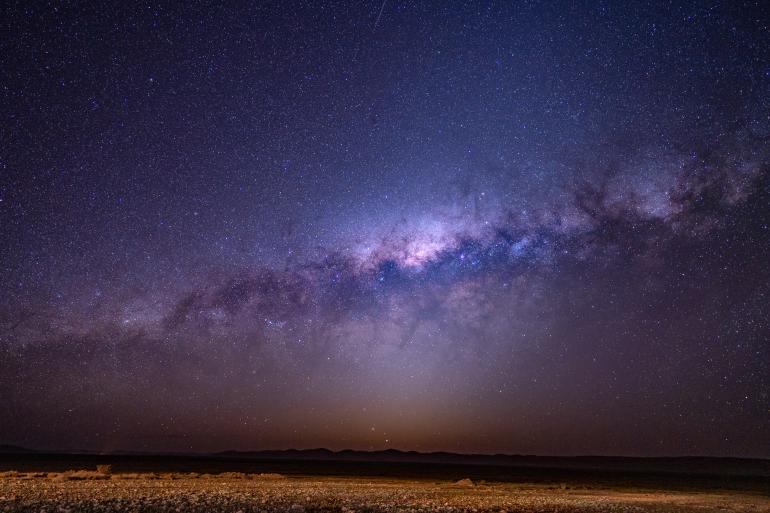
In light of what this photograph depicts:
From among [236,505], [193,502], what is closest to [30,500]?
[193,502]

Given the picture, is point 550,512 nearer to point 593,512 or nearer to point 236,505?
point 593,512

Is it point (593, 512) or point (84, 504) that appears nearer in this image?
point (84, 504)

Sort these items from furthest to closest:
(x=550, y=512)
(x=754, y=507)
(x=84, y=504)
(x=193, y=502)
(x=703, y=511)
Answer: (x=754, y=507) < (x=703, y=511) < (x=550, y=512) < (x=193, y=502) < (x=84, y=504)

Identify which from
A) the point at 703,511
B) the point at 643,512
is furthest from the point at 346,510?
the point at 703,511

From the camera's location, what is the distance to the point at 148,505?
1911 cm

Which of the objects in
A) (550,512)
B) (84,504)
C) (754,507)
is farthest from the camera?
(754,507)

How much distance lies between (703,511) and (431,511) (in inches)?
699

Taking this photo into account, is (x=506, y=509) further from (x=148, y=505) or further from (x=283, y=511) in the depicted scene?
(x=148, y=505)

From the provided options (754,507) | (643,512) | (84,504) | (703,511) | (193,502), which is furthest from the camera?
(754,507)

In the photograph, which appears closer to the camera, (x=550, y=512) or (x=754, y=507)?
(x=550, y=512)

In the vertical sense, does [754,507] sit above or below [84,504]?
below

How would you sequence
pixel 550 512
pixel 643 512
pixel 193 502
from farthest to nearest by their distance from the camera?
pixel 643 512, pixel 550 512, pixel 193 502

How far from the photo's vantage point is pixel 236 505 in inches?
776

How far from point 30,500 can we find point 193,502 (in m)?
5.95
